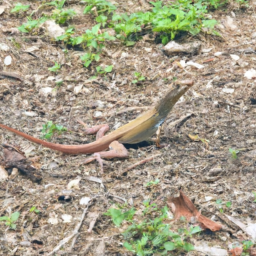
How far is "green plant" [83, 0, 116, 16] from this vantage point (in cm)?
723

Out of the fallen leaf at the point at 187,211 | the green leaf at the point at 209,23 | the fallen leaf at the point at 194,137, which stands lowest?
the fallen leaf at the point at 187,211

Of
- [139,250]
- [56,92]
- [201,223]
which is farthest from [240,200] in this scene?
[56,92]

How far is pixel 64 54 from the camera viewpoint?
6.79 m

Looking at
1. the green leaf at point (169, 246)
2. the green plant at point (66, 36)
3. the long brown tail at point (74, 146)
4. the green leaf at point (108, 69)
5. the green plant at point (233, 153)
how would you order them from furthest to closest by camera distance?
the green plant at point (66, 36)
the green leaf at point (108, 69)
the long brown tail at point (74, 146)
the green plant at point (233, 153)
the green leaf at point (169, 246)

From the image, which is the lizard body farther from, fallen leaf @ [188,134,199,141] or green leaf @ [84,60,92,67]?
green leaf @ [84,60,92,67]

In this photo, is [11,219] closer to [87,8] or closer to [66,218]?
[66,218]

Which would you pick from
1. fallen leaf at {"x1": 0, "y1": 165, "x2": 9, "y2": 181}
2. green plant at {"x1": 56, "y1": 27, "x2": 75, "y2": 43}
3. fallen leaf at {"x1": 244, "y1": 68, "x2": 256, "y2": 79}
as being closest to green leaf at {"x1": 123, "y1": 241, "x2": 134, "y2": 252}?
fallen leaf at {"x1": 0, "y1": 165, "x2": 9, "y2": 181}

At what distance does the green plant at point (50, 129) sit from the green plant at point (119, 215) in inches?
68.3

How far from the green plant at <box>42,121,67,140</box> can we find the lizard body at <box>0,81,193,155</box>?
0.38m

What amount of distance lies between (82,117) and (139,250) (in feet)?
8.97

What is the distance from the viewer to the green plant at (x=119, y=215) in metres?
3.72

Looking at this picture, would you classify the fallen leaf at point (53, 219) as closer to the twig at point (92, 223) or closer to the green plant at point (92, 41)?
the twig at point (92, 223)

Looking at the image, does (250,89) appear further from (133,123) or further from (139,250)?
(139,250)

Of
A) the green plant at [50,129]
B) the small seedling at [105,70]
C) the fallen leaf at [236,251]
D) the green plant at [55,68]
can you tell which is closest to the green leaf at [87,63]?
the small seedling at [105,70]
